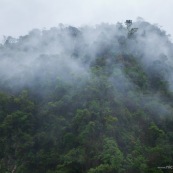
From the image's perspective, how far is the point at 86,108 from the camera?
2059 cm

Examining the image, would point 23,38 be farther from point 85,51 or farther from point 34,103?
point 34,103

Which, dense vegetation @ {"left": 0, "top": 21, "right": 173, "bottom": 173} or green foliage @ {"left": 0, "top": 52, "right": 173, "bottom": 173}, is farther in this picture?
dense vegetation @ {"left": 0, "top": 21, "right": 173, "bottom": 173}

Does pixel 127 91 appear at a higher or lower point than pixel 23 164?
higher

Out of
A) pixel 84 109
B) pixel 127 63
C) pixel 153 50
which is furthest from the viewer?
pixel 153 50

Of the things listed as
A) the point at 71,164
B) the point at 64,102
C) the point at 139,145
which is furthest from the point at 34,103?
the point at 139,145

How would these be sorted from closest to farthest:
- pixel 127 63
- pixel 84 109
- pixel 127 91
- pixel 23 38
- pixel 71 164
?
pixel 71 164 < pixel 84 109 < pixel 127 91 < pixel 127 63 < pixel 23 38

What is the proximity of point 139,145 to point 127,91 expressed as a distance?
437 centimetres

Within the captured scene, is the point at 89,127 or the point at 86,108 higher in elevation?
the point at 86,108

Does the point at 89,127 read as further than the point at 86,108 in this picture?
No

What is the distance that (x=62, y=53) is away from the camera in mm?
26406

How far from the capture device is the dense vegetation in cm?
1914

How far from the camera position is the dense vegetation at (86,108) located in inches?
753

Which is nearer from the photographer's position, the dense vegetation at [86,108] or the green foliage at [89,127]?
the green foliage at [89,127]

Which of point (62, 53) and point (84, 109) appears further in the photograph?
point (62, 53)
